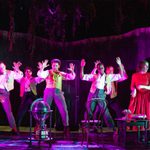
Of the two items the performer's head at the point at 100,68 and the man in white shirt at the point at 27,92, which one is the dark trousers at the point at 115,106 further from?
the man in white shirt at the point at 27,92

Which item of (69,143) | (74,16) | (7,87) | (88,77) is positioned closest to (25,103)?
(7,87)

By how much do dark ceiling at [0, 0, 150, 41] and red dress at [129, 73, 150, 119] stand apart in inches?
48.2

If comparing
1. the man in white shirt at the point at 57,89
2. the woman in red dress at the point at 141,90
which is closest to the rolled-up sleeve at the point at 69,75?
the man in white shirt at the point at 57,89

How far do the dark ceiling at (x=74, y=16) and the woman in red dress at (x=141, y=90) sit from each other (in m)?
1.12

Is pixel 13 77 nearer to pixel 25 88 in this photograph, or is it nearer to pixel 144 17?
pixel 25 88

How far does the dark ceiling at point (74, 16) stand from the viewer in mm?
9188

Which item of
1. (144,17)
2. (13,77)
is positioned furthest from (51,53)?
(144,17)

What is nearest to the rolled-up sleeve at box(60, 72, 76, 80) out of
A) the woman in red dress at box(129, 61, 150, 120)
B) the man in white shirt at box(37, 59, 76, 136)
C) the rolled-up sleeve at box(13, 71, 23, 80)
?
the man in white shirt at box(37, 59, 76, 136)

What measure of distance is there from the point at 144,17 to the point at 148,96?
2382 millimetres

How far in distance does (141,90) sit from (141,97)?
0.26 metres

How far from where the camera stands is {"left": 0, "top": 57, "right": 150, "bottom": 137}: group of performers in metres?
11.1

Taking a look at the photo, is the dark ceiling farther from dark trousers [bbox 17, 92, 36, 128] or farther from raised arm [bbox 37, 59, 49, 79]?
dark trousers [bbox 17, 92, 36, 128]

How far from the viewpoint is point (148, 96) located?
11125 millimetres

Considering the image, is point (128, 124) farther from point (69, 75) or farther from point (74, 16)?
point (69, 75)
